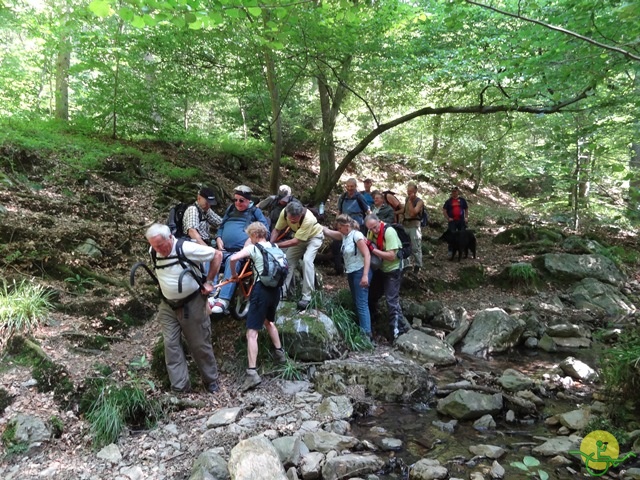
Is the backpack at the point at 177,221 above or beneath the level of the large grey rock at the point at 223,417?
above

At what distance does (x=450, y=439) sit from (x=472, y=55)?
23.3 feet

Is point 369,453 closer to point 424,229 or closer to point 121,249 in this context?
point 121,249

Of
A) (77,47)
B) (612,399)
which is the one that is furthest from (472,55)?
(77,47)

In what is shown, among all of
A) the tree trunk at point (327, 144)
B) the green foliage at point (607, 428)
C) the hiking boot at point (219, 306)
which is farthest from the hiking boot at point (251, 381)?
the tree trunk at point (327, 144)

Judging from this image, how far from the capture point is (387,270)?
7051mm

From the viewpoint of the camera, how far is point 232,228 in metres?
6.23

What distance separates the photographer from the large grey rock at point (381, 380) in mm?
5457

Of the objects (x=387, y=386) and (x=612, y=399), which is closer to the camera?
(x=612, y=399)

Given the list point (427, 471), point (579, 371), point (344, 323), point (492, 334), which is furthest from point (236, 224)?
point (579, 371)

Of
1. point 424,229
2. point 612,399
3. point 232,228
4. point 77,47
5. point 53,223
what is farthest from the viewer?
point 424,229

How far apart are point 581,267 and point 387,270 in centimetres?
705

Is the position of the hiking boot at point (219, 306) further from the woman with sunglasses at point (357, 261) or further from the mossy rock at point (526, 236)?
the mossy rock at point (526, 236)

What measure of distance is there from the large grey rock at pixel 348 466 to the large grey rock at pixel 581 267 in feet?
29.7

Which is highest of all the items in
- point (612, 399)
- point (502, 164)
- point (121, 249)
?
point (502, 164)
